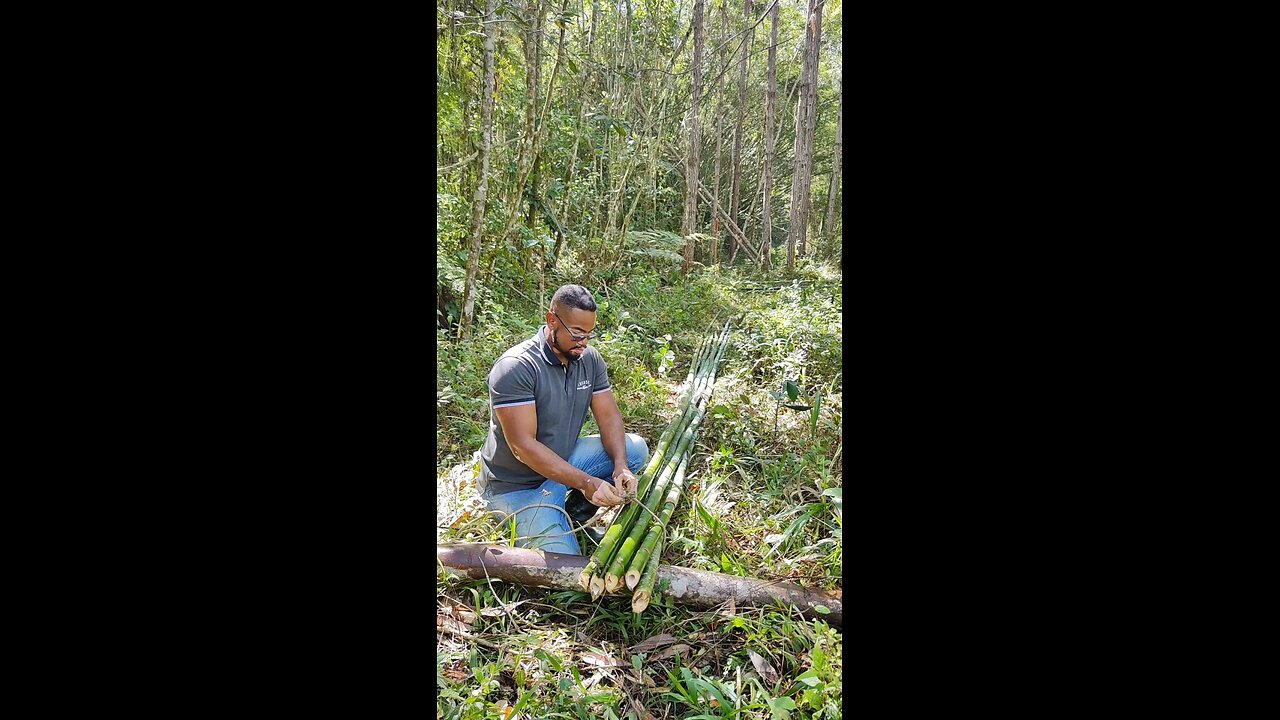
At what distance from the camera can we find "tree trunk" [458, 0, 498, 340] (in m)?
3.85

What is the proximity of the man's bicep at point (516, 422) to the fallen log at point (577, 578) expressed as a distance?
1.63 ft

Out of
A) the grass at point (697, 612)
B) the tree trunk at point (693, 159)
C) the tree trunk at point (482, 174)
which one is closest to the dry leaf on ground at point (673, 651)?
the grass at point (697, 612)

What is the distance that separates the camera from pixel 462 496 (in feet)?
9.55

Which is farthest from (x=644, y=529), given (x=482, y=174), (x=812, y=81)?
(x=812, y=81)

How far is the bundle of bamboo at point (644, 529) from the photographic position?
2.09 metres

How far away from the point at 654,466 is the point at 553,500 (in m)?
0.46

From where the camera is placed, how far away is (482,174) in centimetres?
405

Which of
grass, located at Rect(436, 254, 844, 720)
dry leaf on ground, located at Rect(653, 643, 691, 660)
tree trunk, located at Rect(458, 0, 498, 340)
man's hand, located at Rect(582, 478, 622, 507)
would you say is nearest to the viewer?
grass, located at Rect(436, 254, 844, 720)

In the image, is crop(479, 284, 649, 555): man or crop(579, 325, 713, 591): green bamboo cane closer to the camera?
crop(579, 325, 713, 591): green bamboo cane

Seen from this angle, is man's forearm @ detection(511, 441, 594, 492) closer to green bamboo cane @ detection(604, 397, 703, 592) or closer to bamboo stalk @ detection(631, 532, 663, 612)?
green bamboo cane @ detection(604, 397, 703, 592)

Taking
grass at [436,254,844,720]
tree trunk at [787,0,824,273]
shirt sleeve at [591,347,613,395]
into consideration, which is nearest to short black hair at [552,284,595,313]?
shirt sleeve at [591,347,613,395]

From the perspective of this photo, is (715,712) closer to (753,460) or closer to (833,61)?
(753,460)

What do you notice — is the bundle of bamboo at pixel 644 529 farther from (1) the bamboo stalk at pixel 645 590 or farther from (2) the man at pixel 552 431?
(2) the man at pixel 552 431

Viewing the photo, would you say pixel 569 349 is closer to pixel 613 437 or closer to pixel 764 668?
pixel 613 437
